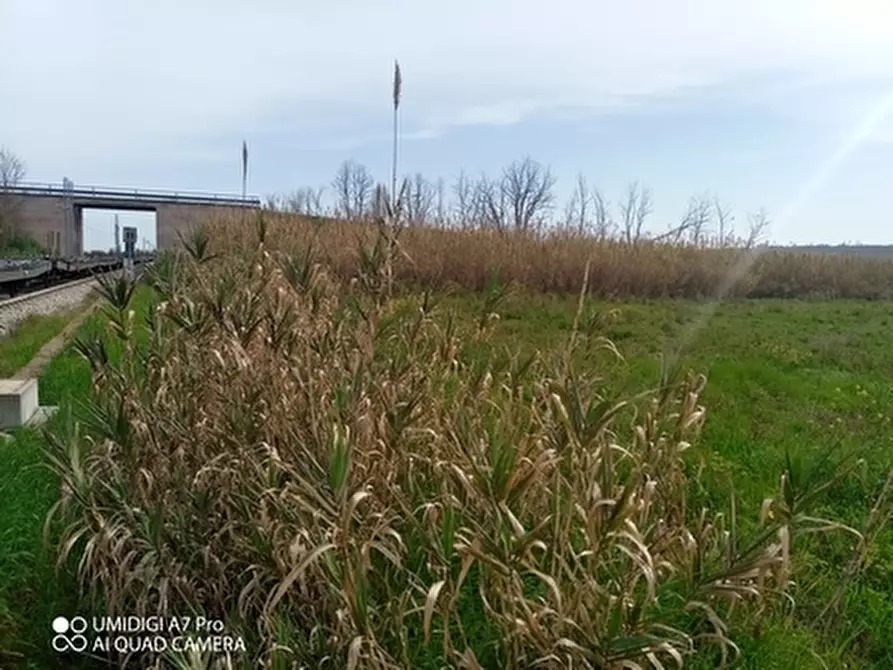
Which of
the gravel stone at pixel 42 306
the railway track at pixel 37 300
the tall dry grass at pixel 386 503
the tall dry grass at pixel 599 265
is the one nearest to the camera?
the tall dry grass at pixel 386 503

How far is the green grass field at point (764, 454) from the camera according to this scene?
2.28 m

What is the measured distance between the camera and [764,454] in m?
4.09

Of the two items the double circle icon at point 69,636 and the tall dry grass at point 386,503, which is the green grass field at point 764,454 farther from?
the tall dry grass at point 386,503

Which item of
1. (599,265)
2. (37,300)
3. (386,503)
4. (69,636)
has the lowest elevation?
(69,636)

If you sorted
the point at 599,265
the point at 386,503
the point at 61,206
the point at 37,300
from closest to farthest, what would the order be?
the point at 386,503 < the point at 37,300 < the point at 599,265 < the point at 61,206

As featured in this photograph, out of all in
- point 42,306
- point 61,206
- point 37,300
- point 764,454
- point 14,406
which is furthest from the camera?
point 61,206

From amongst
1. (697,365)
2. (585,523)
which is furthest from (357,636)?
(697,365)

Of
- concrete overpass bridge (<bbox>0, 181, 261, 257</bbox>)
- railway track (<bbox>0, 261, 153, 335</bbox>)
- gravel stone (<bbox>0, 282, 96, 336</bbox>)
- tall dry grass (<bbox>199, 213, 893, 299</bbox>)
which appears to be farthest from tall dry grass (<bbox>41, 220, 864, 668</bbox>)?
concrete overpass bridge (<bbox>0, 181, 261, 257</bbox>)

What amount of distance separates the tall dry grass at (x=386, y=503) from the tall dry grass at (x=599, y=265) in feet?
19.4

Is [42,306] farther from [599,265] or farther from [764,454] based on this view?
[764,454]

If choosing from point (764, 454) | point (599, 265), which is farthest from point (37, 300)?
point (764, 454)

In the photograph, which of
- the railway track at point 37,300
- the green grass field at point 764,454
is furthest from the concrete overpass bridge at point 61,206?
the green grass field at point 764,454

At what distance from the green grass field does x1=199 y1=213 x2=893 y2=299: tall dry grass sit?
7.95 ft

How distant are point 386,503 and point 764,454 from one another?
2897mm
